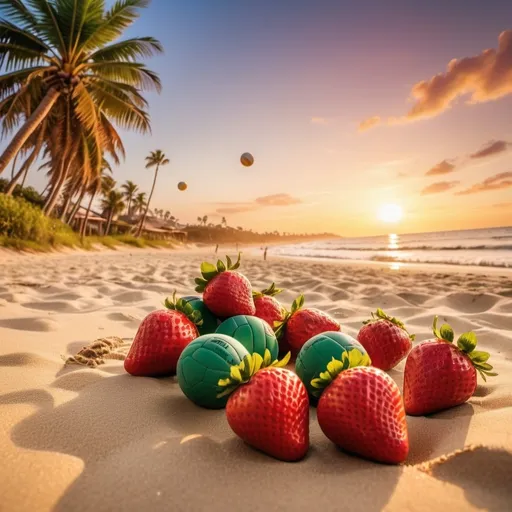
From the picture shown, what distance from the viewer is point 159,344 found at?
1.61 m

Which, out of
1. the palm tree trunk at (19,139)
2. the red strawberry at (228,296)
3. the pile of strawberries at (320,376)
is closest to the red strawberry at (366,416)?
the pile of strawberries at (320,376)

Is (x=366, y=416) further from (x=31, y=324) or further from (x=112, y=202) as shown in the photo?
(x=112, y=202)

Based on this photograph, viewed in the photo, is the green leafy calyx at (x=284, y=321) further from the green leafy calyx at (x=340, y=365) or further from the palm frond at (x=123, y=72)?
the palm frond at (x=123, y=72)

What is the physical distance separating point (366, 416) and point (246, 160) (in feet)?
59.7

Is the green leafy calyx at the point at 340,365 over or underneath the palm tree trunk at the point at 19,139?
underneath

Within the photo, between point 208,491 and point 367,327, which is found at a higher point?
point 367,327

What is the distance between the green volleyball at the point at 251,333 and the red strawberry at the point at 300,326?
0.17m

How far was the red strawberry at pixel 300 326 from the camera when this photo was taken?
1840mm

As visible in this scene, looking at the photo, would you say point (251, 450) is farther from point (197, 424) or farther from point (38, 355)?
point (38, 355)

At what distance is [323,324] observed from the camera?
186 centimetres

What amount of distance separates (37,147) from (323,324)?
21.8 meters

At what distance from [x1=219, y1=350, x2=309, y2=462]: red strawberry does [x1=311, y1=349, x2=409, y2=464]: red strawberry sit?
0.09 metres

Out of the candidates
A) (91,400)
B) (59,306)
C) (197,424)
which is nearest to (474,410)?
(197,424)

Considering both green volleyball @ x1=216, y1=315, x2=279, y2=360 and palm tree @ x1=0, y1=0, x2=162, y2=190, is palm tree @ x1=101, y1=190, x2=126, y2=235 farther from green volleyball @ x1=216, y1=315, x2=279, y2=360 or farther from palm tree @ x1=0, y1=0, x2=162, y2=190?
green volleyball @ x1=216, y1=315, x2=279, y2=360
